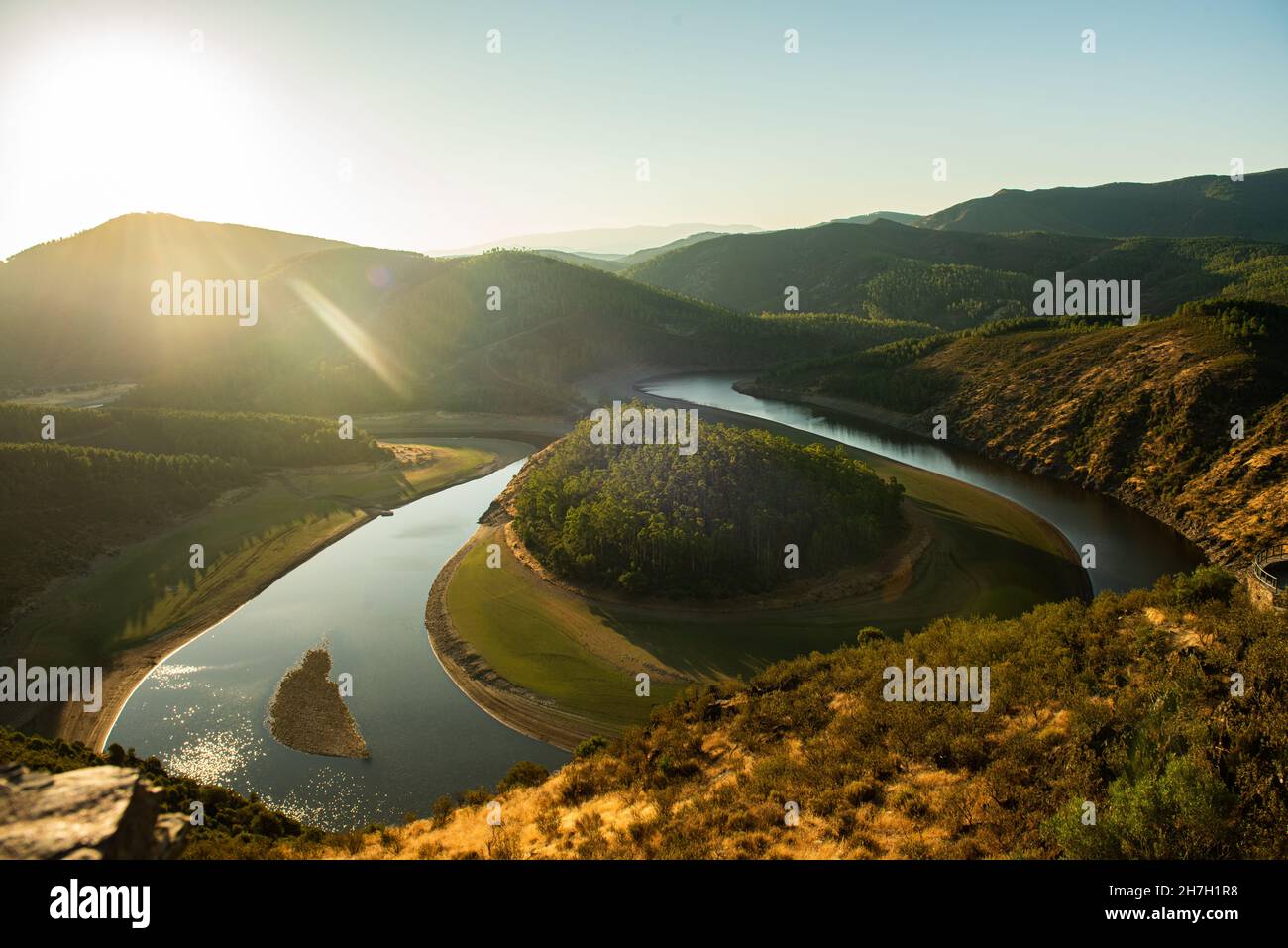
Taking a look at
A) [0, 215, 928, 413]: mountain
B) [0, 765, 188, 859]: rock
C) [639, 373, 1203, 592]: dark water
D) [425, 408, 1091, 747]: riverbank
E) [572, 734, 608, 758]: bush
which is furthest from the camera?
[0, 215, 928, 413]: mountain

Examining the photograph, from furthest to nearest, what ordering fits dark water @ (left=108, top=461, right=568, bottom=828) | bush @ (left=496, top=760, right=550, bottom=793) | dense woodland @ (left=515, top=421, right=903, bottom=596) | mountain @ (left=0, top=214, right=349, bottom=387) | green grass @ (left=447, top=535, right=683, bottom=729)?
mountain @ (left=0, top=214, right=349, bottom=387)
dense woodland @ (left=515, top=421, right=903, bottom=596)
green grass @ (left=447, top=535, right=683, bottom=729)
dark water @ (left=108, top=461, right=568, bottom=828)
bush @ (left=496, top=760, right=550, bottom=793)

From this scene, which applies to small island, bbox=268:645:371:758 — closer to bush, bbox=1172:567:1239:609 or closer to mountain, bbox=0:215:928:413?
bush, bbox=1172:567:1239:609

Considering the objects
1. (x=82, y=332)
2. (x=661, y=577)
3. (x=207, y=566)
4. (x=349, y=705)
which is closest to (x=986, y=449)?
(x=661, y=577)

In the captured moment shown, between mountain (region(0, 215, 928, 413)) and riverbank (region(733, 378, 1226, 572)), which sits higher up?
mountain (region(0, 215, 928, 413))

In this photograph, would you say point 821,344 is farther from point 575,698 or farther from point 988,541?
point 575,698

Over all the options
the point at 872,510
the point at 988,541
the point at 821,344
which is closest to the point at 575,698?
the point at 872,510

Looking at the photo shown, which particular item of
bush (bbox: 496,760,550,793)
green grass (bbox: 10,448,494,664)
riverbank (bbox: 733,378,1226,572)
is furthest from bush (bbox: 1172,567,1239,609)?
green grass (bbox: 10,448,494,664)
